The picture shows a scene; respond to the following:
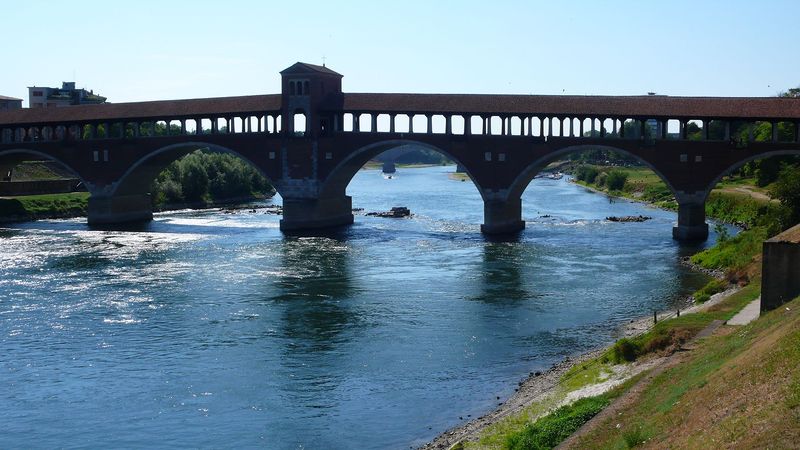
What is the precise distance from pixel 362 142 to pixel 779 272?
4175cm

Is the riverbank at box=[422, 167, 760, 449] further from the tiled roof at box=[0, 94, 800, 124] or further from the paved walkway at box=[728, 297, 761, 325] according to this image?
the tiled roof at box=[0, 94, 800, 124]

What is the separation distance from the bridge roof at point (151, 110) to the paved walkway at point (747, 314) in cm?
4302

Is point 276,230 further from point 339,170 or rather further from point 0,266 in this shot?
point 0,266

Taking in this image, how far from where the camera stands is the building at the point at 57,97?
124 m

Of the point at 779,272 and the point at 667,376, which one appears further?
the point at 779,272

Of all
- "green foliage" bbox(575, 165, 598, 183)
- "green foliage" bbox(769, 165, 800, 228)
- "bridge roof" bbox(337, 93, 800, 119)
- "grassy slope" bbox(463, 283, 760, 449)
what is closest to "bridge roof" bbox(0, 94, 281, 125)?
"bridge roof" bbox(337, 93, 800, 119)

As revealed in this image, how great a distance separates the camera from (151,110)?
67812 millimetres

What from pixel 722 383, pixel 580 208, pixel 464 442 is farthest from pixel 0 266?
pixel 580 208

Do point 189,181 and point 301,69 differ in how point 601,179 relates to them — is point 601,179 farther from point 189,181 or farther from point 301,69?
point 301,69

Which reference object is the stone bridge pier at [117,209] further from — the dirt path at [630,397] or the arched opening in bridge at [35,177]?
the dirt path at [630,397]

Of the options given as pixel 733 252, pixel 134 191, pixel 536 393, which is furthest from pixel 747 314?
pixel 134 191

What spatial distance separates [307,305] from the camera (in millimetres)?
35406

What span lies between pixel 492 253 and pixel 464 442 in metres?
31.2

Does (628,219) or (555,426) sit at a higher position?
(628,219)
